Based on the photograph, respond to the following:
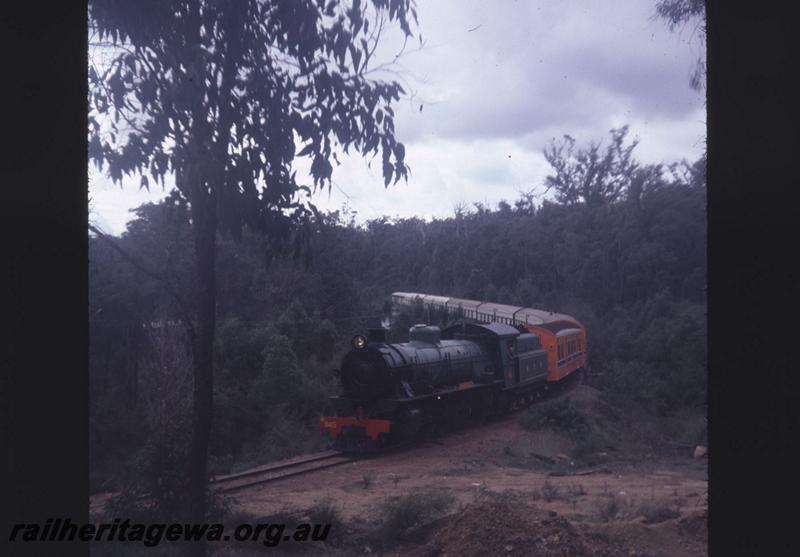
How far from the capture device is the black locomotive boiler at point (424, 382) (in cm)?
1402

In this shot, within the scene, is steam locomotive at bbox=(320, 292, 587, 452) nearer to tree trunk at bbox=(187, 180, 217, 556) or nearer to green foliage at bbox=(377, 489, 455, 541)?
green foliage at bbox=(377, 489, 455, 541)

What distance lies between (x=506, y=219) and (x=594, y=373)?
8314 millimetres

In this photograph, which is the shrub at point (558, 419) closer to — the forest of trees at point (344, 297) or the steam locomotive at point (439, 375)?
the steam locomotive at point (439, 375)

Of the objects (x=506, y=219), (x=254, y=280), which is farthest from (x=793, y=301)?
(x=506, y=219)

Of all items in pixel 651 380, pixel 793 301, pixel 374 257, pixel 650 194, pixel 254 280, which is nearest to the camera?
pixel 793 301

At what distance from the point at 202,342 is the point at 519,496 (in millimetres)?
6088

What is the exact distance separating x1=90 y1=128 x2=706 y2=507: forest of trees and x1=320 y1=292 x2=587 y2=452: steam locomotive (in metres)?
1.38

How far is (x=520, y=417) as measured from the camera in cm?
1831

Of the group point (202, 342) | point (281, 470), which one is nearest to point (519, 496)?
point (281, 470)

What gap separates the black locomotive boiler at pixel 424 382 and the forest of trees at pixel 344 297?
1.52 m

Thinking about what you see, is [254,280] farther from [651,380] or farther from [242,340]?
[651,380]

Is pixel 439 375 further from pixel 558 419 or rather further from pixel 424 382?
pixel 558 419

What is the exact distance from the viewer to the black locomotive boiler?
14.0 metres

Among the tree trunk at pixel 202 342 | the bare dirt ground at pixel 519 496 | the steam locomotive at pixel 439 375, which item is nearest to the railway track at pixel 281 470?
the bare dirt ground at pixel 519 496
